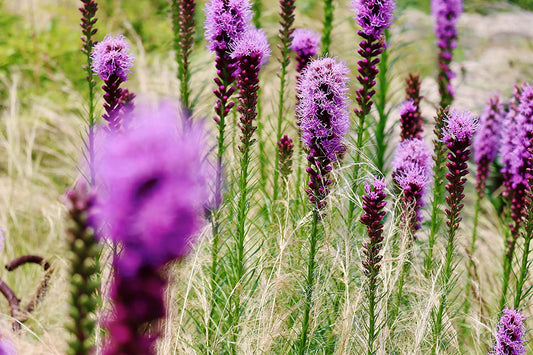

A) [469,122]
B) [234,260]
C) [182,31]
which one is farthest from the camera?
[182,31]

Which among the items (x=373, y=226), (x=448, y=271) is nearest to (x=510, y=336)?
(x=448, y=271)

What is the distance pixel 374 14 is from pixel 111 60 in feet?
3.91

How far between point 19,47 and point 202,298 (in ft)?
15.3

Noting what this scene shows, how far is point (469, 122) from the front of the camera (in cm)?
241

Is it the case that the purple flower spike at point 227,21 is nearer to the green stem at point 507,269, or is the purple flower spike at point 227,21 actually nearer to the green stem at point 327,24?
the green stem at point 327,24

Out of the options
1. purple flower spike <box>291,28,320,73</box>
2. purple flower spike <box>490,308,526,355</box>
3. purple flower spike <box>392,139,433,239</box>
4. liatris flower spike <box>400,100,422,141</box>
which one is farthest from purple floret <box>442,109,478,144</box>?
purple flower spike <box>291,28,320,73</box>

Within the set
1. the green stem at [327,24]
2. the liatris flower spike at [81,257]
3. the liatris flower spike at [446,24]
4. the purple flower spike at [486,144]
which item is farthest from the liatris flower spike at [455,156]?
the liatris flower spike at [446,24]

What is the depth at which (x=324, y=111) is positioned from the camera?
222cm

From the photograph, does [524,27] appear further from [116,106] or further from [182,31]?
[116,106]

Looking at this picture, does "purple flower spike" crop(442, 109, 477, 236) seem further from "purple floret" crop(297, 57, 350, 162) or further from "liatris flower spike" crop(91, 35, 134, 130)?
"liatris flower spike" crop(91, 35, 134, 130)

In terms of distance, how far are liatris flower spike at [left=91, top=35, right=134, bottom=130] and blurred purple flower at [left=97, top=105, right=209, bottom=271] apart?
167 cm

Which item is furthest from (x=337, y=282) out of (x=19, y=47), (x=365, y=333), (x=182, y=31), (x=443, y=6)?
(x=19, y=47)

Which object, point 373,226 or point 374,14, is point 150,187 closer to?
point 373,226

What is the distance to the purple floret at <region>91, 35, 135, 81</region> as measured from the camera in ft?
7.56
